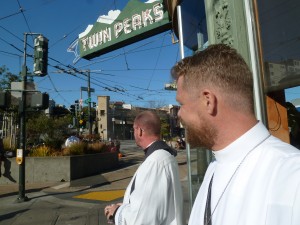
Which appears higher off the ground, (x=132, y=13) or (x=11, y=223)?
(x=132, y=13)

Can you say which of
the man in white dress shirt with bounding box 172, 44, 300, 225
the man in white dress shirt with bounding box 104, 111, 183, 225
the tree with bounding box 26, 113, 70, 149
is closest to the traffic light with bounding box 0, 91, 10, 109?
the tree with bounding box 26, 113, 70, 149

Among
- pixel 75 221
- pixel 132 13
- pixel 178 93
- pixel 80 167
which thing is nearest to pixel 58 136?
pixel 80 167

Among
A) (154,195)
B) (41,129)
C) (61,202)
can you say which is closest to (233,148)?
(154,195)

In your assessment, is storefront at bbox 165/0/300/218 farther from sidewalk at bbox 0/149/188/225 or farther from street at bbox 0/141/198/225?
sidewalk at bbox 0/149/188/225

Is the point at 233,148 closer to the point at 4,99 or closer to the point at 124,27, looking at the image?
the point at 124,27

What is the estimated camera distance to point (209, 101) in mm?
1329

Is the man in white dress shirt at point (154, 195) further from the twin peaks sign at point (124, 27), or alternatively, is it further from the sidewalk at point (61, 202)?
the twin peaks sign at point (124, 27)

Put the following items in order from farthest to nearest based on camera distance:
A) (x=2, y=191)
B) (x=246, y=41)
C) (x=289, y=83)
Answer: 1. (x=2, y=191)
2. (x=246, y=41)
3. (x=289, y=83)

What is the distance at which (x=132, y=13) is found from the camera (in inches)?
385

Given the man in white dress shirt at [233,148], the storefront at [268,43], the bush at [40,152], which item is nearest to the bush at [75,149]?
the bush at [40,152]

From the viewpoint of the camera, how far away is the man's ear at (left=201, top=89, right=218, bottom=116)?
131 centimetres

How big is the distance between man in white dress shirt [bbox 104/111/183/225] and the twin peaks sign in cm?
674

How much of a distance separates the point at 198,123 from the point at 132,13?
351 inches

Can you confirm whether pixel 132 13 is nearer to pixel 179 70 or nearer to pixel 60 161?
pixel 60 161
